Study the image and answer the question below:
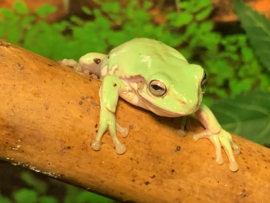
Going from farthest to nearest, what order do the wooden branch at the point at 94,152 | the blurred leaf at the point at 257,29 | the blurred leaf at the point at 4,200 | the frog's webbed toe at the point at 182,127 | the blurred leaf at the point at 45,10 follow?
the blurred leaf at the point at 45,10, the blurred leaf at the point at 4,200, the blurred leaf at the point at 257,29, the frog's webbed toe at the point at 182,127, the wooden branch at the point at 94,152

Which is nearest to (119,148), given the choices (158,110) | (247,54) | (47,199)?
(158,110)


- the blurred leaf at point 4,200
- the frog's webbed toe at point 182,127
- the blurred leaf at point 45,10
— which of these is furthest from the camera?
the blurred leaf at point 45,10

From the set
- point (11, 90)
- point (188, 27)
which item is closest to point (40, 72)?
point (11, 90)

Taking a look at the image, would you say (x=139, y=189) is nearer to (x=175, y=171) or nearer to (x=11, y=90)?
(x=175, y=171)

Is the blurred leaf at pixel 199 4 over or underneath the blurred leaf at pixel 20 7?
over

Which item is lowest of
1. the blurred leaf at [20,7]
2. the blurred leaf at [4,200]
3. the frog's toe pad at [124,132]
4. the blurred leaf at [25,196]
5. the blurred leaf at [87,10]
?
the blurred leaf at [4,200]

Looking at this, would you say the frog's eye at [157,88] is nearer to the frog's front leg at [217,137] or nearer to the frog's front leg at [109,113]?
the frog's front leg at [109,113]

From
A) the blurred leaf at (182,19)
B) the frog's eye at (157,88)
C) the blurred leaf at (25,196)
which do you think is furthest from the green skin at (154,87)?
the blurred leaf at (25,196)

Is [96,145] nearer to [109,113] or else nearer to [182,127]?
[109,113]
